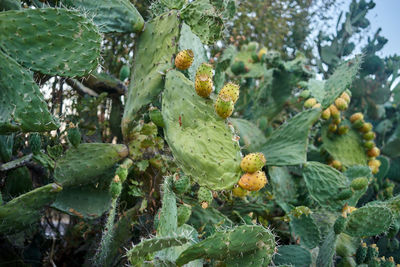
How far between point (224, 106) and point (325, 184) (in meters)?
0.93

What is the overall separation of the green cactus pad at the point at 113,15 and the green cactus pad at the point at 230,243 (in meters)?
1.04

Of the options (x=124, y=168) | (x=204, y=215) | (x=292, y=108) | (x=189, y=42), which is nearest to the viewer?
(x=124, y=168)

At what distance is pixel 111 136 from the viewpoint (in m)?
2.35

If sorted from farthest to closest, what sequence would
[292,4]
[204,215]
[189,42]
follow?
[292,4], [189,42], [204,215]

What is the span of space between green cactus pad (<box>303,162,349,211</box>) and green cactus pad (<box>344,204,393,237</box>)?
0.96 ft

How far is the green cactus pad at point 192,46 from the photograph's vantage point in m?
1.78

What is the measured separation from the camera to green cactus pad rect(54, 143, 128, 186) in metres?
1.63

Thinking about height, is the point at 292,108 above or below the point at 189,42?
below

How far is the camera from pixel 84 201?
5.71 ft

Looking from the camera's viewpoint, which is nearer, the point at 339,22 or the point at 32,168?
the point at 32,168

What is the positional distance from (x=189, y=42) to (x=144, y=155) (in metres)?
0.59

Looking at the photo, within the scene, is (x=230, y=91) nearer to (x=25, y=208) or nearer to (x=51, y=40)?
(x=51, y=40)

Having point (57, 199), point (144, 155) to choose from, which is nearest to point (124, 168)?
point (144, 155)

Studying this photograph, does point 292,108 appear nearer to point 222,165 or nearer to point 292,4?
point 222,165
